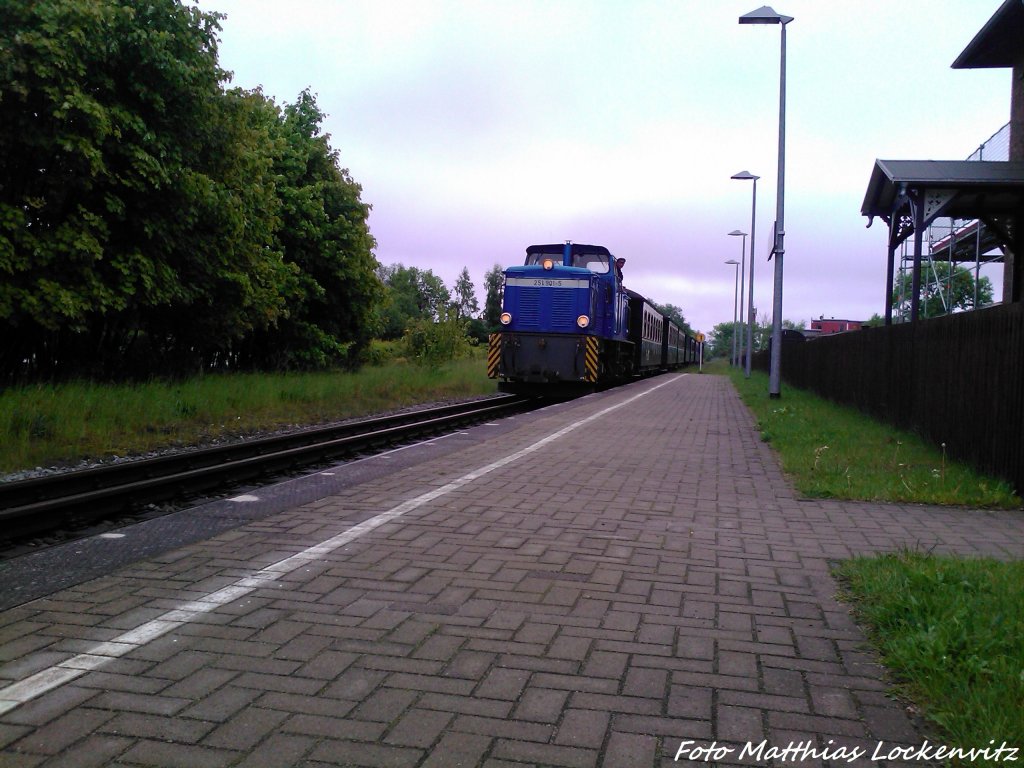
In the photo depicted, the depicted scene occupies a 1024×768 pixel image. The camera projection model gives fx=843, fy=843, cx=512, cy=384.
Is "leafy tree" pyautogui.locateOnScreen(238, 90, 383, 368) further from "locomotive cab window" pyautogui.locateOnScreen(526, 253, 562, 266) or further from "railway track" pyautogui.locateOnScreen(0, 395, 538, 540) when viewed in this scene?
"railway track" pyautogui.locateOnScreen(0, 395, 538, 540)

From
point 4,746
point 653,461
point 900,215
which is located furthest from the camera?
point 900,215

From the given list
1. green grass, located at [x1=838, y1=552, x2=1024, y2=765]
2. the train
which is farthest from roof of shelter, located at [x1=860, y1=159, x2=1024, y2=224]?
green grass, located at [x1=838, y1=552, x2=1024, y2=765]

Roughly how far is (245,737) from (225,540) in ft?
10.2

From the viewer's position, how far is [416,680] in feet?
11.7

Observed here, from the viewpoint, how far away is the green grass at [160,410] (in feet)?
33.1

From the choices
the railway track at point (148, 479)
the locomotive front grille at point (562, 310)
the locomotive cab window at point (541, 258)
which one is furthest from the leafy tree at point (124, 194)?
the locomotive cab window at point (541, 258)

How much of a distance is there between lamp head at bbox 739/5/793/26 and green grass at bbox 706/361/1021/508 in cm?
1041

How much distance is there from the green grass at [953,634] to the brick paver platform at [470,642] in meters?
0.15

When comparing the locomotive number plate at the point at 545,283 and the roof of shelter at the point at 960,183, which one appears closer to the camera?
the roof of shelter at the point at 960,183

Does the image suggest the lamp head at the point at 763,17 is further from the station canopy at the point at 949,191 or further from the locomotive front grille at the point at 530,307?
the locomotive front grille at the point at 530,307

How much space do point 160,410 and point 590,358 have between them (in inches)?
438

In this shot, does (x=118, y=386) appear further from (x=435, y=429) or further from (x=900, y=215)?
(x=900, y=215)

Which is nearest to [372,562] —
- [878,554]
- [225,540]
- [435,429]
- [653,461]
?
[225,540]

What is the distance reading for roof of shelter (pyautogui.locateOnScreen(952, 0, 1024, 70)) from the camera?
62.0ft
